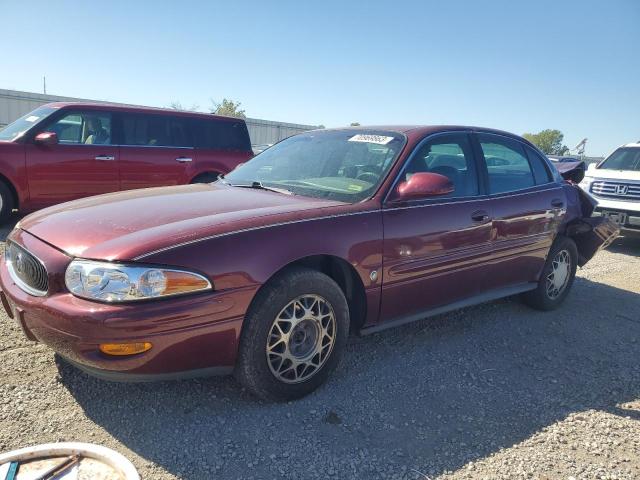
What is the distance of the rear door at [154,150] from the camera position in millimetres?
7367

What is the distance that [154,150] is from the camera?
24.9 ft

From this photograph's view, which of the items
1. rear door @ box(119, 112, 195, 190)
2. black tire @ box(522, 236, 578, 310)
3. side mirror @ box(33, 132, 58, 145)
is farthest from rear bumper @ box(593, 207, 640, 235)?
side mirror @ box(33, 132, 58, 145)

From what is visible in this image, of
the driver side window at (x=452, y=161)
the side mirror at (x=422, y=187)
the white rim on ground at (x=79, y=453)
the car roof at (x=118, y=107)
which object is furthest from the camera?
the car roof at (x=118, y=107)

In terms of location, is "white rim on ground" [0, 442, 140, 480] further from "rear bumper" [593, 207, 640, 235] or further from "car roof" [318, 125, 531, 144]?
"rear bumper" [593, 207, 640, 235]

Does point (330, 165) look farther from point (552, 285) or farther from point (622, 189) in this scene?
point (622, 189)

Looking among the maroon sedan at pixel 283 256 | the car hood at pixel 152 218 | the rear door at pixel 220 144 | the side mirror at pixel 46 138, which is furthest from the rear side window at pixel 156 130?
the car hood at pixel 152 218

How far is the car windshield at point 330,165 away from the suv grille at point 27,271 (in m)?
1.53

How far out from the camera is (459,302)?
12.4 feet

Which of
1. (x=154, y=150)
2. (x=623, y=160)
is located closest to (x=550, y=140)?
(x=623, y=160)

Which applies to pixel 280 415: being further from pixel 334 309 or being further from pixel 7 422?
pixel 7 422

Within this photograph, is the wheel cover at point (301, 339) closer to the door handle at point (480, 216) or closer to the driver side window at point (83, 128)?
the door handle at point (480, 216)

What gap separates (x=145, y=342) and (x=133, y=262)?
37 centimetres

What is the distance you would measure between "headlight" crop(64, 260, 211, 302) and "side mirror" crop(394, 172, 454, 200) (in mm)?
1512

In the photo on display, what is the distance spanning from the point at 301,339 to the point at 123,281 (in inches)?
41.4
